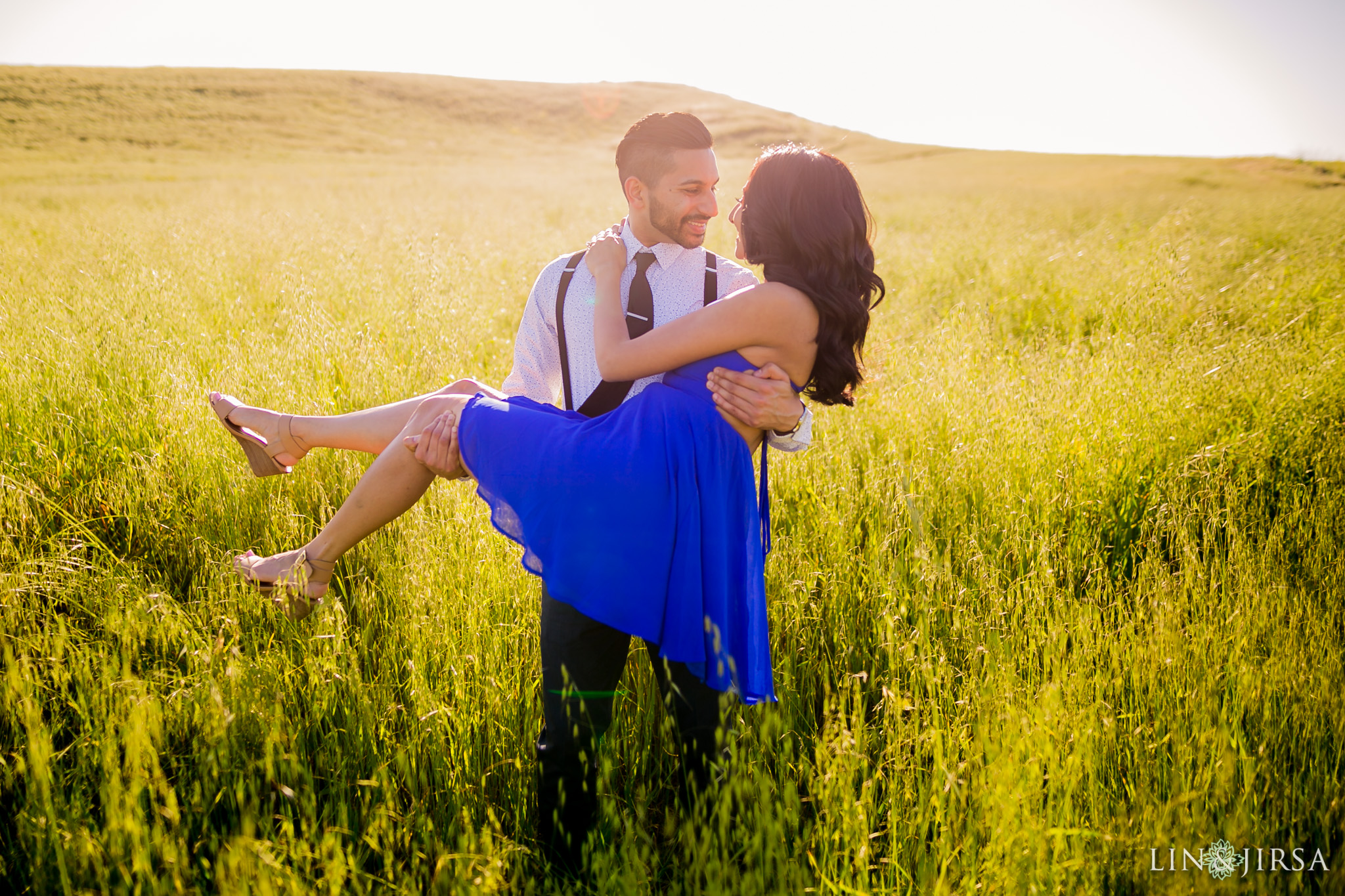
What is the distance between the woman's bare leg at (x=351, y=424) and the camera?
7.99ft

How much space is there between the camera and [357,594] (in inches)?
97.3

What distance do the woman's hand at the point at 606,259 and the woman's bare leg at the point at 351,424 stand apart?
0.62m

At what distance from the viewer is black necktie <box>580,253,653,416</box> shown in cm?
221

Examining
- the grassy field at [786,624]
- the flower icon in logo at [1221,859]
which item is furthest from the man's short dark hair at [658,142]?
the flower icon in logo at [1221,859]

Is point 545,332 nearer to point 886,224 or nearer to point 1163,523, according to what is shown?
point 1163,523

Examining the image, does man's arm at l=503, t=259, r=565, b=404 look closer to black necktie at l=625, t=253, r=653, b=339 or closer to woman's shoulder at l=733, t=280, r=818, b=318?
black necktie at l=625, t=253, r=653, b=339

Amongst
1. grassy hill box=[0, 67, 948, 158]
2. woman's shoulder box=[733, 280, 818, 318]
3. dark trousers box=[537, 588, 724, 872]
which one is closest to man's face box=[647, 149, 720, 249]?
woman's shoulder box=[733, 280, 818, 318]

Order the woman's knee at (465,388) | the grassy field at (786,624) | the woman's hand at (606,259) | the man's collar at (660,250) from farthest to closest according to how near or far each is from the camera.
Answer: the woman's knee at (465,388) < the man's collar at (660,250) < the woman's hand at (606,259) < the grassy field at (786,624)

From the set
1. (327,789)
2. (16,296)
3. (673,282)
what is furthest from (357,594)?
(16,296)

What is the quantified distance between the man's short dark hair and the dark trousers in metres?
1.43

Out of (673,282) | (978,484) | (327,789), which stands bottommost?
(327,789)

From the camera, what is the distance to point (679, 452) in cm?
181

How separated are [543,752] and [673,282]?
4.93 ft

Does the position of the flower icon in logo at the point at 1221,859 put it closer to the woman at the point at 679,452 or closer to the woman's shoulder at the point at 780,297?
the woman at the point at 679,452
